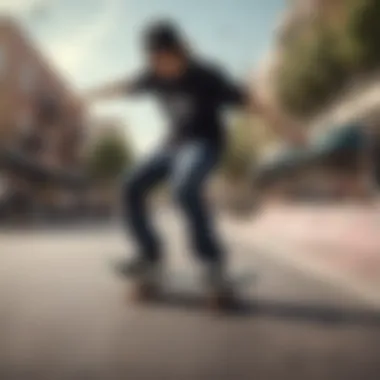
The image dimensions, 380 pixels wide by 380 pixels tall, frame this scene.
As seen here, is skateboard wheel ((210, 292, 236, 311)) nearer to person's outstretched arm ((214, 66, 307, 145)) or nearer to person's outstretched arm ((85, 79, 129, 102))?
person's outstretched arm ((214, 66, 307, 145))

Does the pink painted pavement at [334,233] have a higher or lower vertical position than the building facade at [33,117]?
lower

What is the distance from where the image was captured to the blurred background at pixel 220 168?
1.28m

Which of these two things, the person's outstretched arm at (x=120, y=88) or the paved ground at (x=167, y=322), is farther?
the person's outstretched arm at (x=120, y=88)

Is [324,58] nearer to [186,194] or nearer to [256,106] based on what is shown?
[256,106]

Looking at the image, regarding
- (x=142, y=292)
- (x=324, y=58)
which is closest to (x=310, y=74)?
(x=324, y=58)

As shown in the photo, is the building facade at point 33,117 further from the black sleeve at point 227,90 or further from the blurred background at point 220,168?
the black sleeve at point 227,90

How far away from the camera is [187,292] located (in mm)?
1292

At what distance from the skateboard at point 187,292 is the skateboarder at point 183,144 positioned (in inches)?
0.8

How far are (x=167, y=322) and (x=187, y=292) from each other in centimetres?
7

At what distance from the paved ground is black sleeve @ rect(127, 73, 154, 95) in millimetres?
271

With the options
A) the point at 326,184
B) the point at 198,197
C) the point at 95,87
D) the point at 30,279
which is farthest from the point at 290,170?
the point at 30,279

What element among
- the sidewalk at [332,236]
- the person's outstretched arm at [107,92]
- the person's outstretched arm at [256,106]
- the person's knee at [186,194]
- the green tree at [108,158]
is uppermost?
the person's outstretched arm at [107,92]

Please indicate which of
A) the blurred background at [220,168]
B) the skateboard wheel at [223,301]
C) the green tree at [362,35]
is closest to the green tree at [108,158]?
the blurred background at [220,168]

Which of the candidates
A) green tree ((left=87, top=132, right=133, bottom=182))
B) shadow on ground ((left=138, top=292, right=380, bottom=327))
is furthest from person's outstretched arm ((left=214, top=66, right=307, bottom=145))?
shadow on ground ((left=138, top=292, right=380, bottom=327))
